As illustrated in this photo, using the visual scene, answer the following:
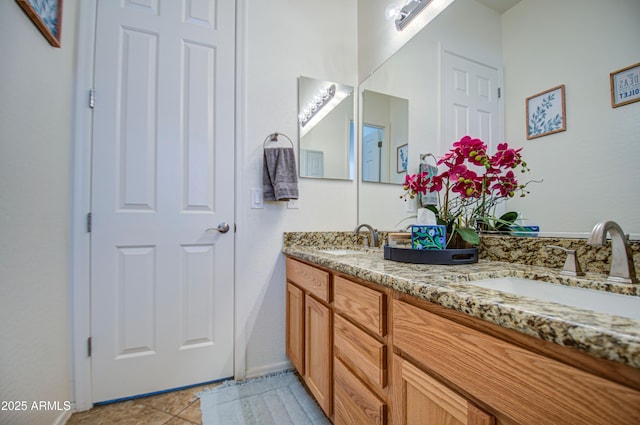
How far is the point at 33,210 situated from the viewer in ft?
3.67

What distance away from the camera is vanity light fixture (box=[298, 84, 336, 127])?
191 cm

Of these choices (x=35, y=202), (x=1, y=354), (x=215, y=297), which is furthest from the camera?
(x=215, y=297)

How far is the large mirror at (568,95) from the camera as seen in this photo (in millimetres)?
773

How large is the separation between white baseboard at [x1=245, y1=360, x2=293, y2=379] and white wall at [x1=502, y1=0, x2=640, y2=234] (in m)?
1.59

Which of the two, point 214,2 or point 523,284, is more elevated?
point 214,2

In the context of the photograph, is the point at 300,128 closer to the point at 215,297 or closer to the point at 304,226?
the point at 304,226

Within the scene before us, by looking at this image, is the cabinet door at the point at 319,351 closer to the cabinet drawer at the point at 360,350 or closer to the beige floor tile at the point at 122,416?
the cabinet drawer at the point at 360,350

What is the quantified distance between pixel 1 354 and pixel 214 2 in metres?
2.00

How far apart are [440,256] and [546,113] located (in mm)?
601

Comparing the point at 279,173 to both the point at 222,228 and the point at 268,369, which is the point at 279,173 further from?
the point at 268,369

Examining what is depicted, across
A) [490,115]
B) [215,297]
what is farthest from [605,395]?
[215,297]

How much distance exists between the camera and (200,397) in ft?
5.00

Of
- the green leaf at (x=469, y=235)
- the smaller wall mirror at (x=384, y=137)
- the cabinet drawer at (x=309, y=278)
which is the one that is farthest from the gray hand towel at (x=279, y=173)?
the green leaf at (x=469, y=235)

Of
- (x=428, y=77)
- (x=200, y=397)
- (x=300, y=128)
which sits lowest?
(x=200, y=397)
